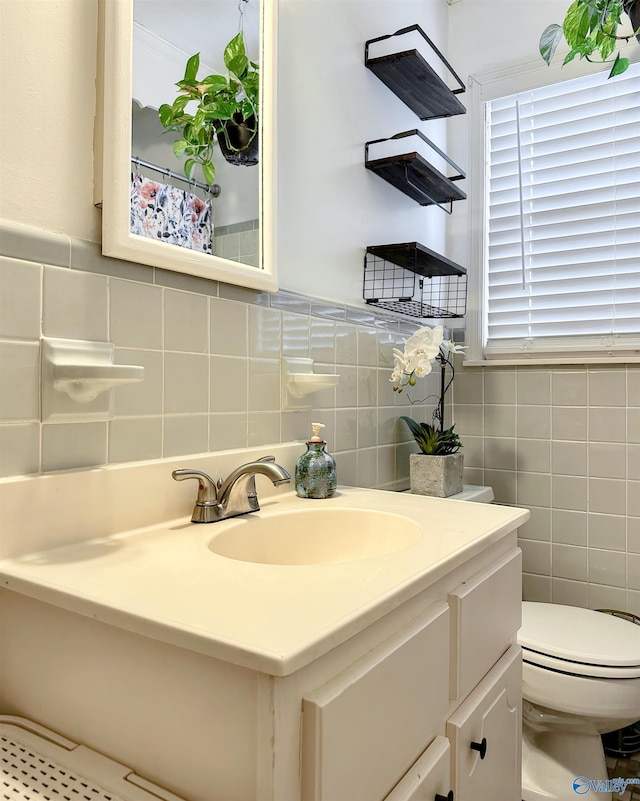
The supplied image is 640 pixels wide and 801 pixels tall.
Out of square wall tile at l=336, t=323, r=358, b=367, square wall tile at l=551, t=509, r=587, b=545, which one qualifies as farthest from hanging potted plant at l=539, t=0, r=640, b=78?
square wall tile at l=551, t=509, r=587, b=545

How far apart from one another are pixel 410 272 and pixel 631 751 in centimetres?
153

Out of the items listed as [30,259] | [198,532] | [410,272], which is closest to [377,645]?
[198,532]

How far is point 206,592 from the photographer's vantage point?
0.61 metres

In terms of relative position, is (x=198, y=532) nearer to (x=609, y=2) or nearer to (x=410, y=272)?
(x=410, y=272)

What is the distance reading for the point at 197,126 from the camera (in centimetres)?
103

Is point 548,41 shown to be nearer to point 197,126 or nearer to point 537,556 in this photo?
point 197,126

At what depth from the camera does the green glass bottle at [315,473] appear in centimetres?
116

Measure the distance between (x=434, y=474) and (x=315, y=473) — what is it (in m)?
0.55

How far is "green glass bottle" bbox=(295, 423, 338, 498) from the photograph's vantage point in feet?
3.81

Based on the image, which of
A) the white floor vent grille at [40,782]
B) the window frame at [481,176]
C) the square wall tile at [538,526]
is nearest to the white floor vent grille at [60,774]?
the white floor vent grille at [40,782]

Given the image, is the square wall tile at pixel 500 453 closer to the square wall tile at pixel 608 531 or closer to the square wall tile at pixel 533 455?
the square wall tile at pixel 533 455

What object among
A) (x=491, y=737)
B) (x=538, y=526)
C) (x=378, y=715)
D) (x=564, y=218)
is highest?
(x=564, y=218)

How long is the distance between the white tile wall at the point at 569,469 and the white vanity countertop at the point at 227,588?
3.51 ft

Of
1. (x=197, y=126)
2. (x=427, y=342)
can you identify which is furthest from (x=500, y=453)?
(x=197, y=126)
